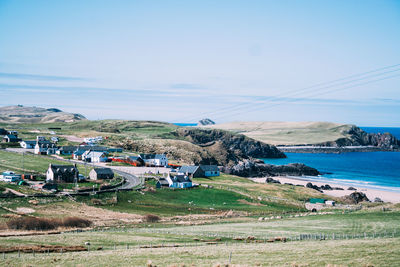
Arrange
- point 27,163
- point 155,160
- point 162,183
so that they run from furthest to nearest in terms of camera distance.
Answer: point 155,160, point 27,163, point 162,183

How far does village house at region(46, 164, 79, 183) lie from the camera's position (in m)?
75.7

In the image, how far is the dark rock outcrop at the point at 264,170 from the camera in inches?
4995

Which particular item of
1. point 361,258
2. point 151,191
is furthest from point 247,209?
point 361,258

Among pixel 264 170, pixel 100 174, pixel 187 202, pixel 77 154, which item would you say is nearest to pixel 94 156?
pixel 77 154

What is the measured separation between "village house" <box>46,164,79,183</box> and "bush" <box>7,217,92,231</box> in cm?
2821

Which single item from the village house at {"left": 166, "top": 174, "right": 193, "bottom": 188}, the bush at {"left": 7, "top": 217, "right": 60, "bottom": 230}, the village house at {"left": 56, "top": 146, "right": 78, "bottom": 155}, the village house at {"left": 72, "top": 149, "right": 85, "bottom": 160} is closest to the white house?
the village house at {"left": 56, "top": 146, "right": 78, "bottom": 155}

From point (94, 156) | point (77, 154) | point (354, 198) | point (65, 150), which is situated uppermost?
point (65, 150)

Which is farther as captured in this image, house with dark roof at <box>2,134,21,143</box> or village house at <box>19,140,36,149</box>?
house with dark roof at <box>2,134,21,143</box>

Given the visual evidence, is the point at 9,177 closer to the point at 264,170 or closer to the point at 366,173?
the point at 264,170

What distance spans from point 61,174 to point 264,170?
77.3m

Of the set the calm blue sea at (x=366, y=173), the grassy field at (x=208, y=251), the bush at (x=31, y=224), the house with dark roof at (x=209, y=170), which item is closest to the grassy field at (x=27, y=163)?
the house with dark roof at (x=209, y=170)

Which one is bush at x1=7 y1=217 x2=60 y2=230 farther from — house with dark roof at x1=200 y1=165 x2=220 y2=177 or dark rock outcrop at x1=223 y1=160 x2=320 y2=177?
dark rock outcrop at x1=223 y1=160 x2=320 y2=177

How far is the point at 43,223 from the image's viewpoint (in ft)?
150

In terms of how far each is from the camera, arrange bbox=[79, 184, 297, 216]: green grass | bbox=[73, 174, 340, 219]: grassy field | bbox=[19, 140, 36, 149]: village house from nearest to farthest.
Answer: bbox=[79, 184, 297, 216]: green grass < bbox=[73, 174, 340, 219]: grassy field < bbox=[19, 140, 36, 149]: village house
